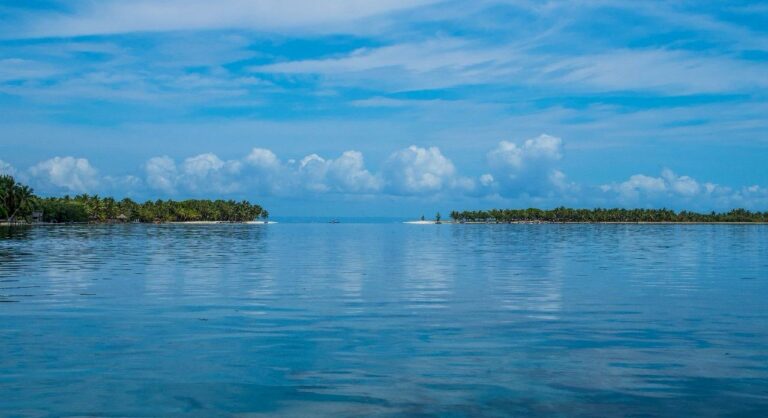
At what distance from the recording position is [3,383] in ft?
53.0

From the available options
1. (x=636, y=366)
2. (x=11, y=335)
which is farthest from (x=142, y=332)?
(x=636, y=366)

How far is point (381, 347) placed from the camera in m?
21.0

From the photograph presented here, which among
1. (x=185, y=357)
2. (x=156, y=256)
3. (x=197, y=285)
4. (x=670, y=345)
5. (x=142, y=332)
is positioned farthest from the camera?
(x=156, y=256)

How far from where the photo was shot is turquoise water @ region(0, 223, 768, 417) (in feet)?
48.9

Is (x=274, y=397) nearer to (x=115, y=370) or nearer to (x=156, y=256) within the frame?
(x=115, y=370)

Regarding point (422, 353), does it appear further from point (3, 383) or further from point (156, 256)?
point (156, 256)

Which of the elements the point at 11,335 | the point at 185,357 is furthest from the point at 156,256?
the point at 185,357

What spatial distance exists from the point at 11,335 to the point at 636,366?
734 inches

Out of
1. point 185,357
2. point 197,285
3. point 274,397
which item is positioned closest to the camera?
point 274,397

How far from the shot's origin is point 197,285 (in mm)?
39906

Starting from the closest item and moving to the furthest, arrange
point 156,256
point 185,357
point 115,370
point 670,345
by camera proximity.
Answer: point 115,370 < point 185,357 < point 670,345 < point 156,256

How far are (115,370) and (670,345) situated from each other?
15638 mm

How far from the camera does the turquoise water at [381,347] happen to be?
48.9 feet

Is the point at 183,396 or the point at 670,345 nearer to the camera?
the point at 183,396
